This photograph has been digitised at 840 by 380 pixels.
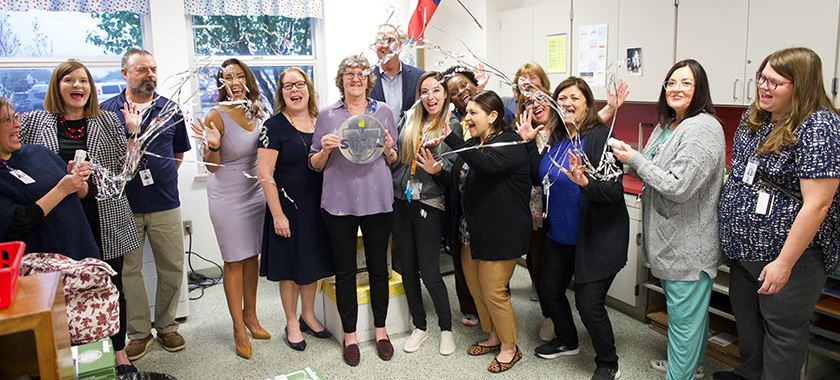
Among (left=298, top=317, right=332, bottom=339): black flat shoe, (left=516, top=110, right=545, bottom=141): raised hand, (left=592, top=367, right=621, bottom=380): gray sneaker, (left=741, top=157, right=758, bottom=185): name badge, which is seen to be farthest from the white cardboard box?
(left=741, top=157, right=758, bottom=185): name badge

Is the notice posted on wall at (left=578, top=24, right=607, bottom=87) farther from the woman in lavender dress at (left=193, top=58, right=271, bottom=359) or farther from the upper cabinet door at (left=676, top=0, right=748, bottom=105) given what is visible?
the woman in lavender dress at (left=193, top=58, right=271, bottom=359)

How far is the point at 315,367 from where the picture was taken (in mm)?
3059

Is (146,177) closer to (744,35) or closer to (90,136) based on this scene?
(90,136)

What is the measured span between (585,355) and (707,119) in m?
1.40

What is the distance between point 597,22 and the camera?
3.91m

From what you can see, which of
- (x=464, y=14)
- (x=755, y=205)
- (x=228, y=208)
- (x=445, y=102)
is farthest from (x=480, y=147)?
(x=464, y=14)

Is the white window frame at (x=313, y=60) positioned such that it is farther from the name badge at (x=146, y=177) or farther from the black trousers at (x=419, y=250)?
the black trousers at (x=419, y=250)

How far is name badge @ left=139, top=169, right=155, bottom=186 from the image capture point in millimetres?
3035

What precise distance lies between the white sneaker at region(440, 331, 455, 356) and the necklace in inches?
78.5

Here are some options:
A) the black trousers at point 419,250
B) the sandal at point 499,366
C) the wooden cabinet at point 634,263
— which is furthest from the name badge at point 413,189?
the wooden cabinet at point 634,263

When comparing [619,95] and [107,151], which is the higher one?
[619,95]

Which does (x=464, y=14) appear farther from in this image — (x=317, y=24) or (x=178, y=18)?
(x=178, y=18)

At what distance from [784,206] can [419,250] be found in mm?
1625

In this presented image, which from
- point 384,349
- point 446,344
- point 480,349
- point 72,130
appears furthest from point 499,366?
point 72,130
